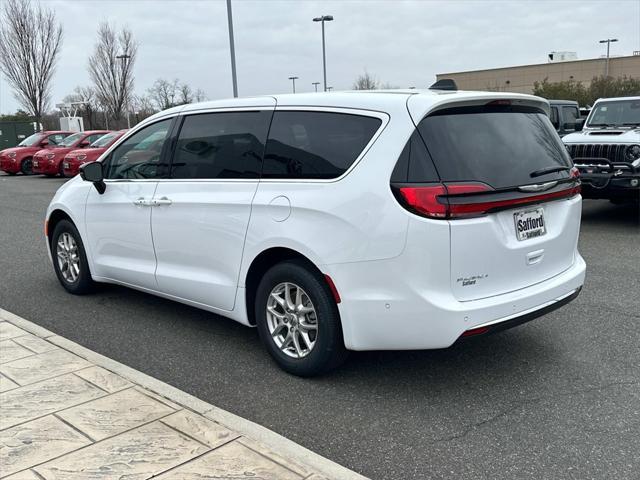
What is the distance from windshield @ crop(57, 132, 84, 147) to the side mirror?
18589 millimetres

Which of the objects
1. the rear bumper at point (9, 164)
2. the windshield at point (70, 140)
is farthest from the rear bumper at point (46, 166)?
the rear bumper at point (9, 164)

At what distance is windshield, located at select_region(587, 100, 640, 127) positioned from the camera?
10.7 meters

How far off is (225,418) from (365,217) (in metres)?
1.35

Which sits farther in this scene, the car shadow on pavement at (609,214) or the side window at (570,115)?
the side window at (570,115)

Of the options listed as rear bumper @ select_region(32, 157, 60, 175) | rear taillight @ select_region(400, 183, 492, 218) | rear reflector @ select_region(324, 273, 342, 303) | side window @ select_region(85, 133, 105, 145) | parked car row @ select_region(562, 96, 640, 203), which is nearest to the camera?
rear taillight @ select_region(400, 183, 492, 218)

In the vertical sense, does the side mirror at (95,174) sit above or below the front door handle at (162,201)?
above

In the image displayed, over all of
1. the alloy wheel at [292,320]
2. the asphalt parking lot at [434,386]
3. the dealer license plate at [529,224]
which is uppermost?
the dealer license plate at [529,224]

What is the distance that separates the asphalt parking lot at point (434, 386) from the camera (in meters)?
3.16

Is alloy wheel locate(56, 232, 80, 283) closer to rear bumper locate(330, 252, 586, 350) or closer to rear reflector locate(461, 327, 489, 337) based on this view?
rear bumper locate(330, 252, 586, 350)

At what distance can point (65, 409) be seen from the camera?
3.58 metres

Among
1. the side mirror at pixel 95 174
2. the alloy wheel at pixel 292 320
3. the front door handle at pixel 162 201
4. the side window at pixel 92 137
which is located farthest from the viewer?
the side window at pixel 92 137

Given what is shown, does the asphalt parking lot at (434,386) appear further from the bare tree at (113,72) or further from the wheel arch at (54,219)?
the bare tree at (113,72)

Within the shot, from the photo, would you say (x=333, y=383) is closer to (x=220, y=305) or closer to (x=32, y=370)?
(x=220, y=305)

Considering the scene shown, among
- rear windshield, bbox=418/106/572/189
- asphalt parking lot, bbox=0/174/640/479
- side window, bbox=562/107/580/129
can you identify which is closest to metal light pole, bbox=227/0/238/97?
side window, bbox=562/107/580/129
